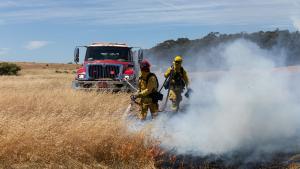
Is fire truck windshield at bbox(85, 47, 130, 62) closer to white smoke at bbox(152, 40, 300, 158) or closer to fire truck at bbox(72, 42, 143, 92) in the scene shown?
fire truck at bbox(72, 42, 143, 92)

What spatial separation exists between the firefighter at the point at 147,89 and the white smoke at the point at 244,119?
15.2 inches

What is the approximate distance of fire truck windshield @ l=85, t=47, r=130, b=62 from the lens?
61.6 ft

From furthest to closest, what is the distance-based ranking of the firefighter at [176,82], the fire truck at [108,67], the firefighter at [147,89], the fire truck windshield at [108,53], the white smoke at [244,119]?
the fire truck windshield at [108,53] → the fire truck at [108,67] → the firefighter at [176,82] → the firefighter at [147,89] → the white smoke at [244,119]

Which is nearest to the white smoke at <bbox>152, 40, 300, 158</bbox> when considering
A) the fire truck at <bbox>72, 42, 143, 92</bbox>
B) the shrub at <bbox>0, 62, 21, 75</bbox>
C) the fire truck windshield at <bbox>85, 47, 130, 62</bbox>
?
the fire truck at <bbox>72, 42, 143, 92</bbox>

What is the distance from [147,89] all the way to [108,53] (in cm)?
896

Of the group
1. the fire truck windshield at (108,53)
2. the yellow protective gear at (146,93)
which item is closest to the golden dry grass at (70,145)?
the yellow protective gear at (146,93)

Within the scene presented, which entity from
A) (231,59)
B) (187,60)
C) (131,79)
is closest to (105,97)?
(131,79)

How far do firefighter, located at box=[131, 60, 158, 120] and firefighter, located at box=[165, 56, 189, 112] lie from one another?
1923mm

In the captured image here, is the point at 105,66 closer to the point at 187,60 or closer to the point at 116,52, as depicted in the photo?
the point at 116,52

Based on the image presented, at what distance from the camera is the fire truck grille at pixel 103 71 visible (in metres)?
18.2

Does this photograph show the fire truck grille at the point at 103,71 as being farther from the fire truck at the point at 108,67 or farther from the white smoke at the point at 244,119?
the white smoke at the point at 244,119

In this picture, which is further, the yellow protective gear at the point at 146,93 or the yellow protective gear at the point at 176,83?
the yellow protective gear at the point at 176,83

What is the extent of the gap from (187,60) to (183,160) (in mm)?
20313

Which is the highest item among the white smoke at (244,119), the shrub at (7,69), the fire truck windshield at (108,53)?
the fire truck windshield at (108,53)
